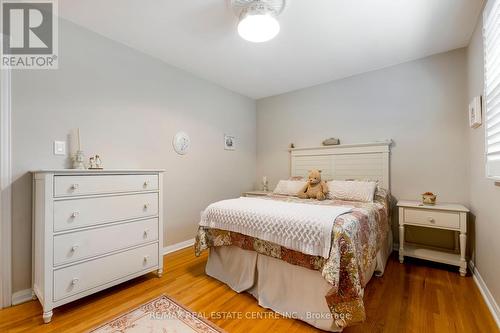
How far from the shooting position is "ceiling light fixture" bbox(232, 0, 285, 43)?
1.76 metres

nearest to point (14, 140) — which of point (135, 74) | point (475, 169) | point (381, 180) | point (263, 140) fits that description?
point (135, 74)

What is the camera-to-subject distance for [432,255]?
2.38 meters

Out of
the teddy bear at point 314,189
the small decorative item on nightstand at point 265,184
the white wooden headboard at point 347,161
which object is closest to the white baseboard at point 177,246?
the small decorative item on nightstand at point 265,184

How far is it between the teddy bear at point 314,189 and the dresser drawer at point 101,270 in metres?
1.79

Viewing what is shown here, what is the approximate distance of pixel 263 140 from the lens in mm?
4203

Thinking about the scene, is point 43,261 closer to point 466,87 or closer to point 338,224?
point 338,224

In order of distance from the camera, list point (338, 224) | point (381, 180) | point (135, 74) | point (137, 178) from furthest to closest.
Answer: point (381, 180), point (135, 74), point (137, 178), point (338, 224)

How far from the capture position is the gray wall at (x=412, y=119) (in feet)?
8.21

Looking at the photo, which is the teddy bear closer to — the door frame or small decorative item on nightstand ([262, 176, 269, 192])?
small decorative item on nightstand ([262, 176, 269, 192])

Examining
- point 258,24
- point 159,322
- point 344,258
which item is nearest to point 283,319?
point 344,258

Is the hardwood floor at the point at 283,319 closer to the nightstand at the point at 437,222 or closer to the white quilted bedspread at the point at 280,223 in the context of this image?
the nightstand at the point at 437,222

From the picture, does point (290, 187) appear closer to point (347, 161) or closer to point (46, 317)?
point (347, 161)

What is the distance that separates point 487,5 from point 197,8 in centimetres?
228

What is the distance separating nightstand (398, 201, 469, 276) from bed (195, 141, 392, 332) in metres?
0.26
